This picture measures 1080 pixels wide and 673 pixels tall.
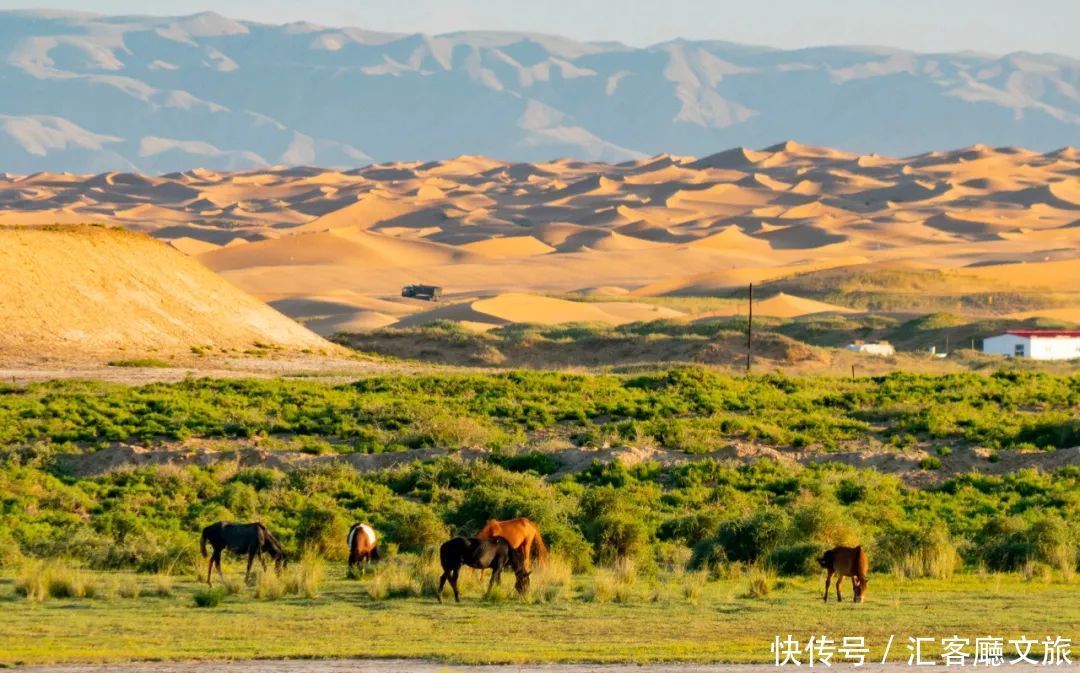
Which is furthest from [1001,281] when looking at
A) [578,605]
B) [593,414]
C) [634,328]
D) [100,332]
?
[578,605]

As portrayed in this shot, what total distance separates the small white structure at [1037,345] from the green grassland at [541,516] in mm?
28974

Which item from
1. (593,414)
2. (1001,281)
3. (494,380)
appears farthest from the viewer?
(1001,281)

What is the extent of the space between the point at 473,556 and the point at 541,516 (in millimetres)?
5432

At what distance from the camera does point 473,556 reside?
18984 mm

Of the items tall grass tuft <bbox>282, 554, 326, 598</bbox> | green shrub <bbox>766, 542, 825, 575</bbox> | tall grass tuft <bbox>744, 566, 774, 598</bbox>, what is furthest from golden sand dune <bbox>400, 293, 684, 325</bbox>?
tall grass tuft <bbox>744, 566, 774, 598</bbox>

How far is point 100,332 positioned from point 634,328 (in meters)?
36.3

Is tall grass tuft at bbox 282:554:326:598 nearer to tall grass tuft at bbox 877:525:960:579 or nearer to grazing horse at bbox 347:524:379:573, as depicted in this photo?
grazing horse at bbox 347:524:379:573

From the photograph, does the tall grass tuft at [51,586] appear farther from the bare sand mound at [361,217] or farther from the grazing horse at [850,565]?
the bare sand mound at [361,217]

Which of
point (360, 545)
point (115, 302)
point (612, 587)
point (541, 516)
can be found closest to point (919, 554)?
point (541, 516)

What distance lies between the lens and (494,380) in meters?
45.0

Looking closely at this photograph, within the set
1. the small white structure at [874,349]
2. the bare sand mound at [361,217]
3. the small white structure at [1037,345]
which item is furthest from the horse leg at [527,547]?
the bare sand mound at [361,217]

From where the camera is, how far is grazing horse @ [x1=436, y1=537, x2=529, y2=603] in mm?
19000

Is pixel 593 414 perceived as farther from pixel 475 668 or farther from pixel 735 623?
pixel 475 668

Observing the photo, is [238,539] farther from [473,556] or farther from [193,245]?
[193,245]
